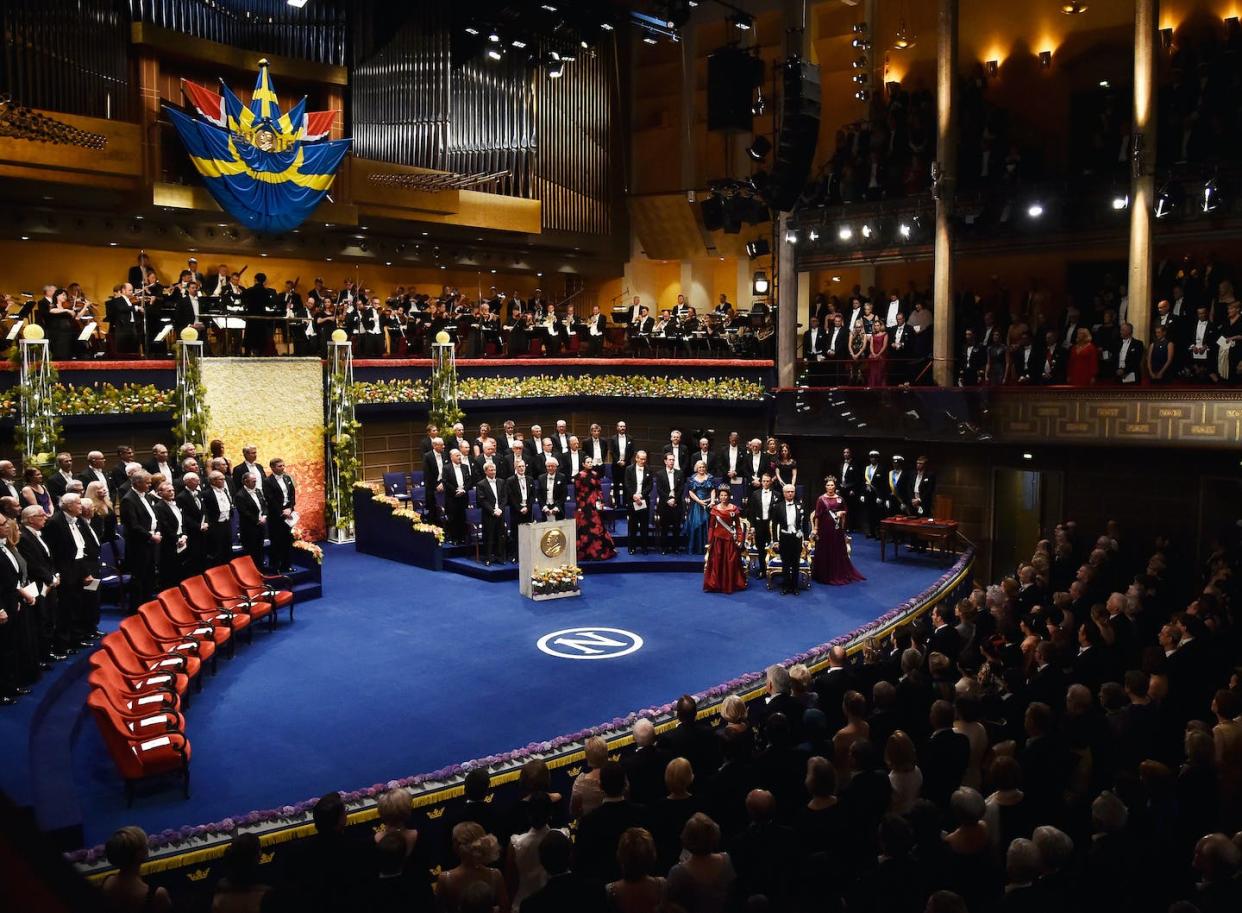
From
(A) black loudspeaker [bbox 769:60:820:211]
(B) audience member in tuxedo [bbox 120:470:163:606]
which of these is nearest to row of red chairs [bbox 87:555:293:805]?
(B) audience member in tuxedo [bbox 120:470:163:606]

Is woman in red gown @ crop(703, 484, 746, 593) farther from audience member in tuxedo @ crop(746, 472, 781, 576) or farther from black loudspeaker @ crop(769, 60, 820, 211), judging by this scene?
black loudspeaker @ crop(769, 60, 820, 211)

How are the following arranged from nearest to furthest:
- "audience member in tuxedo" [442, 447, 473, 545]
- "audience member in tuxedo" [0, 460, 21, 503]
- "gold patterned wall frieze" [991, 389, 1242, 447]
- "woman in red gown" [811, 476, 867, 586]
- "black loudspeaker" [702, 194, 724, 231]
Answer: "audience member in tuxedo" [0, 460, 21, 503] → "woman in red gown" [811, 476, 867, 586] → "gold patterned wall frieze" [991, 389, 1242, 447] → "audience member in tuxedo" [442, 447, 473, 545] → "black loudspeaker" [702, 194, 724, 231]

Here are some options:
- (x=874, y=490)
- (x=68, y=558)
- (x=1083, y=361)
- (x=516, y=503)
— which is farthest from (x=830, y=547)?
(x=68, y=558)

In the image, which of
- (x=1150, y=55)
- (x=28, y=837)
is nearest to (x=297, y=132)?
(x=1150, y=55)

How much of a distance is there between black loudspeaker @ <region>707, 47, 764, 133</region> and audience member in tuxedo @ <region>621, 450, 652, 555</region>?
559 cm

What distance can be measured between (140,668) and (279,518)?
4.70 m

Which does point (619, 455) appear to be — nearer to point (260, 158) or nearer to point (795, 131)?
point (795, 131)

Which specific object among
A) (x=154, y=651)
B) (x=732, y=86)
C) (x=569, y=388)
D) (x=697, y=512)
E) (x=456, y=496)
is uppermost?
(x=732, y=86)

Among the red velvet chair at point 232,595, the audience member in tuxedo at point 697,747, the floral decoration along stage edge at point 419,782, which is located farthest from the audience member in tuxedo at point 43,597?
the audience member in tuxedo at point 697,747

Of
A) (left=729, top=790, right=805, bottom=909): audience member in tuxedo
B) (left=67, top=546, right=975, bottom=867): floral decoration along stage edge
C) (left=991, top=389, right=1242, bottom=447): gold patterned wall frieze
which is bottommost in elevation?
(left=67, top=546, right=975, bottom=867): floral decoration along stage edge

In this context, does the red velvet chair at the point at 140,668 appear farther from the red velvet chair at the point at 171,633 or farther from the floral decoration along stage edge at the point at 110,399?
the floral decoration along stage edge at the point at 110,399

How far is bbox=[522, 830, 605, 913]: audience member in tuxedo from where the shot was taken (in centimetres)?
398

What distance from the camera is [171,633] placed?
9.85 meters

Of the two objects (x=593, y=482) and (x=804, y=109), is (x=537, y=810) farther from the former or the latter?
(x=804, y=109)
